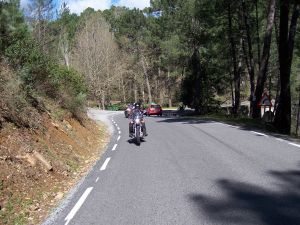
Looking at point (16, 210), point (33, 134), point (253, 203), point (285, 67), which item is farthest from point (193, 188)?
point (285, 67)

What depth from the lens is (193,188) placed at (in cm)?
869

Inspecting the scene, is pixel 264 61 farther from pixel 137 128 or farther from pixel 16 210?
pixel 16 210

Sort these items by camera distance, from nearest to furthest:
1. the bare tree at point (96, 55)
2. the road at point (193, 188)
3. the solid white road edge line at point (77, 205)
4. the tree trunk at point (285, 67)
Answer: the road at point (193, 188) → the solid white road edge line at point (77, 205) → the tree trunk at point (285, 67) → the bare tree at point (96, 55)

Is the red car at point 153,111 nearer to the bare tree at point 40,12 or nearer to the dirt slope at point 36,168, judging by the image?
the bare tree at point 40,12

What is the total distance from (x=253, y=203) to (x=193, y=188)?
168 cm

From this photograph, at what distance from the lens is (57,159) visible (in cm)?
1193

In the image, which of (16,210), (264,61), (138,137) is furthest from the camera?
(264,61)

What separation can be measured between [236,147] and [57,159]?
5786mm

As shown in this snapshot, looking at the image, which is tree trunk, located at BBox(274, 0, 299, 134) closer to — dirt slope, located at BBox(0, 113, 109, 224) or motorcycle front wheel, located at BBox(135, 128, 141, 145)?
motorcycle front wheel, located at BBox(135, 128, 141, 145)

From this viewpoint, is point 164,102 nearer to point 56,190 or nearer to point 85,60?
point 85,60

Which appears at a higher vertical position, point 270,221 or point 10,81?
point 10,81

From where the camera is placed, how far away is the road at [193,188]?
22.3 ft

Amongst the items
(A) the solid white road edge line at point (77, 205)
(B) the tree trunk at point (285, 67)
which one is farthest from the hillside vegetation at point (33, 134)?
(B) the tree trunk at point (285, 67)

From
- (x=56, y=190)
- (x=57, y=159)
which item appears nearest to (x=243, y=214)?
(x=56, y=190)
